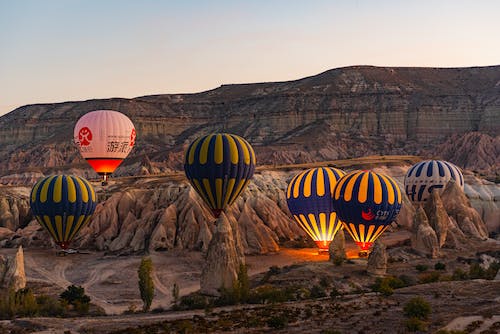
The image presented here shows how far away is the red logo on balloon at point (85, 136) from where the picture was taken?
67.6m

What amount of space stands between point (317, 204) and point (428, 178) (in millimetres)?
19660

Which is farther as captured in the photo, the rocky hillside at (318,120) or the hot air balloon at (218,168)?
the rocky hillside at (318,120)

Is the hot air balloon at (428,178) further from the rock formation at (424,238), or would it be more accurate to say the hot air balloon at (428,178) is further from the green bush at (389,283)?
the green bush at (389,283)

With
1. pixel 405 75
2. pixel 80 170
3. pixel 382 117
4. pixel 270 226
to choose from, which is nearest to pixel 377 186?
pixel 270 226

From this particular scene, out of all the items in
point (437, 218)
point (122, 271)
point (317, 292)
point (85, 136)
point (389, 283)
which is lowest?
point (122, 271)

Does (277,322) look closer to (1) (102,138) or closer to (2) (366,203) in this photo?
(2) (366,203)

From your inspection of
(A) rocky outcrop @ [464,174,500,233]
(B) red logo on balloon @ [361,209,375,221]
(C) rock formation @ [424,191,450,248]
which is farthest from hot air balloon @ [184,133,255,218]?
(A) rocky outcrop @ [464,174,500,233]

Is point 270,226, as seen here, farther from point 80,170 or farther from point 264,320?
point 80,170

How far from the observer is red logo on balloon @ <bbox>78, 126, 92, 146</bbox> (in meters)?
67.6

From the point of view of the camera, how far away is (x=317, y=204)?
4906cm

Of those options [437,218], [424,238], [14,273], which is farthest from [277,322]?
[437,218]

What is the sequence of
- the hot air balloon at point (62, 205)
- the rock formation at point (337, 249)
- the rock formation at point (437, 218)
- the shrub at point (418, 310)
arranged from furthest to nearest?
the rock formation at point (437, 218), the hot air balloon at point (62, 205), the rock formation at point (337, 249), the shrub at point (418, 310)

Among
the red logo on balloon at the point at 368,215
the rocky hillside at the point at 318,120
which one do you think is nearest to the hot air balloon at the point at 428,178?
the red logo on balloon at the point at 368,215

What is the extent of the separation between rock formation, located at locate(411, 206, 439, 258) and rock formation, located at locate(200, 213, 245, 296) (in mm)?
18399
